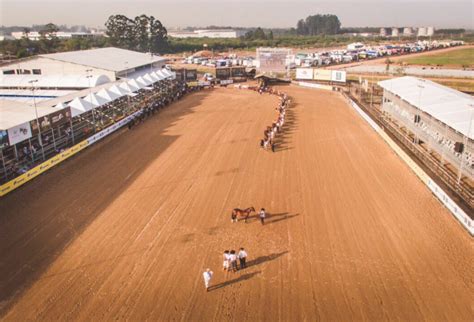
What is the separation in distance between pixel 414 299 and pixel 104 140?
20.7m

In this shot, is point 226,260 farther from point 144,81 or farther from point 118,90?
point 144,81

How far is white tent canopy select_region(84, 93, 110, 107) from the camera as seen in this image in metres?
26.5

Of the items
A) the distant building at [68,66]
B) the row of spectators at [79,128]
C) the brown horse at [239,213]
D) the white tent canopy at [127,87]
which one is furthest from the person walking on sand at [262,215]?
the distant building at [68,66]

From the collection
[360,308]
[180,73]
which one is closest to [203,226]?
[360,308]

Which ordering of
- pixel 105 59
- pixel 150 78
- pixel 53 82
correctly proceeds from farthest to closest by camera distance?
pixel 105 59 → pixel 150 78 → pixel 53 82

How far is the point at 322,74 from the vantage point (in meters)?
49.6

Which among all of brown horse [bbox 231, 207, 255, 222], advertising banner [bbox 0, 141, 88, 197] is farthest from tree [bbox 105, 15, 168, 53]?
brown horse [bbox 231, 207, 255, 222]

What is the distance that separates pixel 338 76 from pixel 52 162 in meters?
36.4

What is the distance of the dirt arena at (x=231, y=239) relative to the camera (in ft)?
34.8

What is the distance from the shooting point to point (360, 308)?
10.4m

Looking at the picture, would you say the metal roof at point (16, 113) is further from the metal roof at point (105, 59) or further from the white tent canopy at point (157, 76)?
the white tent canopy at point (157, 76)

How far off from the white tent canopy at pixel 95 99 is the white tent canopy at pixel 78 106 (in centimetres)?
63

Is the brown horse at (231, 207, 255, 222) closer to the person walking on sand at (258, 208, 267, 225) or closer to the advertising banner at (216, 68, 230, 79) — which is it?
the person walking on sand at (258, 208, 267, 225)

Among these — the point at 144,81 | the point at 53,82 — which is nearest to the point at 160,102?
the point at 144,81
